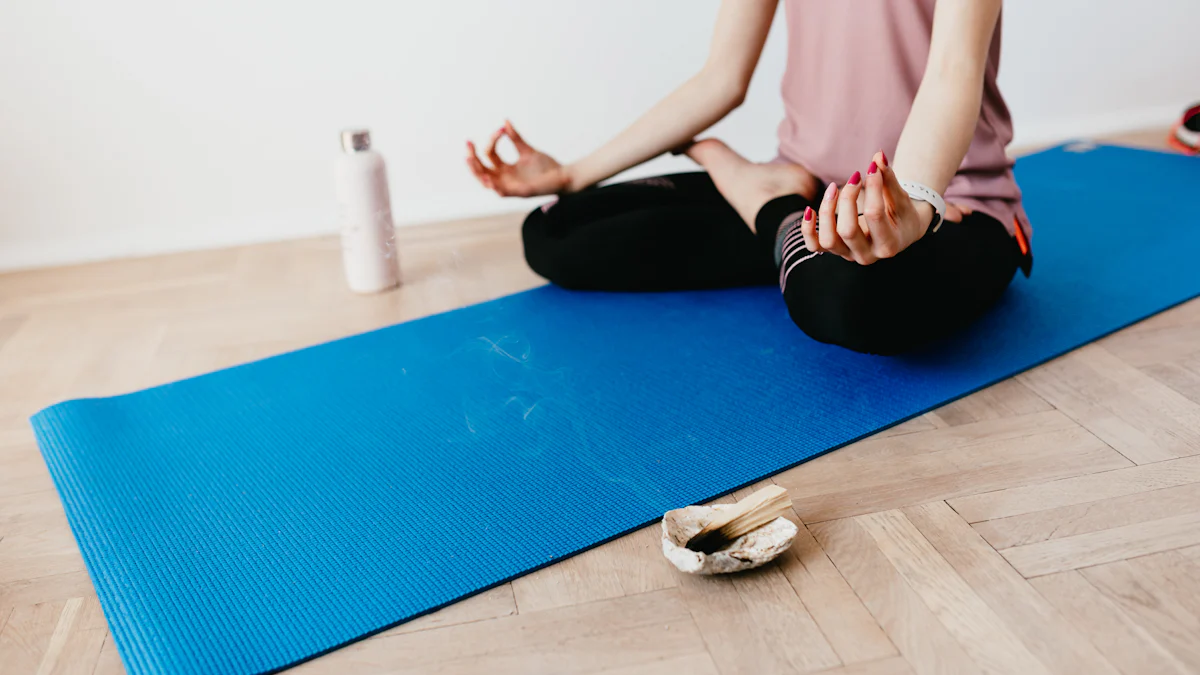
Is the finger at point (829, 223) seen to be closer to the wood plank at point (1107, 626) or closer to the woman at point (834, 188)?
the woman at point (834, 188)

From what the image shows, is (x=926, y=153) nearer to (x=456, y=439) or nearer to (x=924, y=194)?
(x=924, y=194)

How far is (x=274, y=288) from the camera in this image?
5.34 feet

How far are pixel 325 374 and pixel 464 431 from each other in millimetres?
275

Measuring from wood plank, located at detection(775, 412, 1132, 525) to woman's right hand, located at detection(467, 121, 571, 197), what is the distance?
0.67 meters

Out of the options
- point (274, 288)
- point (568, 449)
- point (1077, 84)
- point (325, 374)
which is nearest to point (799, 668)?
point (568, 449)

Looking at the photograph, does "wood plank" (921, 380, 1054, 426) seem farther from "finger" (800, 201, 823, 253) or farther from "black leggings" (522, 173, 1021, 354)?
"finger" (800, 201, 823, 253)

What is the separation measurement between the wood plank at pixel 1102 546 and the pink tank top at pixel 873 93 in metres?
0.48

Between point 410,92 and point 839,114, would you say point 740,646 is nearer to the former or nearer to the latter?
point 839,114

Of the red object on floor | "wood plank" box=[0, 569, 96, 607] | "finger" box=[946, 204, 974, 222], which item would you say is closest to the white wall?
the red object on floor

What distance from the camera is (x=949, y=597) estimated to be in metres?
0.77

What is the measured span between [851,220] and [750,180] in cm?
49

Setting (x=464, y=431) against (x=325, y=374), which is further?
(x=325, y=374)

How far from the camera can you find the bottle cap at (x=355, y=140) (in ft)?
4.82

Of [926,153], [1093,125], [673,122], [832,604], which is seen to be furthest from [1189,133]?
[832,604]
